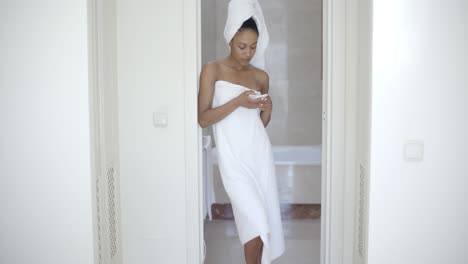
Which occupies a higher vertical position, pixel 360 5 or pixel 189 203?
pixel 360 5

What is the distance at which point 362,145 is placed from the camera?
7.54 feet

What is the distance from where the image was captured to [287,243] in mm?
3586

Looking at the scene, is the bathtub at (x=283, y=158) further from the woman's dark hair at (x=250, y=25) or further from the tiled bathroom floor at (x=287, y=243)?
the woman's dark hair at (x=250, y=25)

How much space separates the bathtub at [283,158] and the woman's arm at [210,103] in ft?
3.57

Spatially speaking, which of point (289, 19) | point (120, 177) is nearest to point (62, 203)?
point (120, 177)

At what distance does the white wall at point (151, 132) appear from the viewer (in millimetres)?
2490

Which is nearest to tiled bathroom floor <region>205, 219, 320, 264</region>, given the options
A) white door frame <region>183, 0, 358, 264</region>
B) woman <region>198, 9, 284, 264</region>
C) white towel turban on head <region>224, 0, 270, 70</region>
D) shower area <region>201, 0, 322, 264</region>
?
woman <region>198, 9, 284, 264</region>

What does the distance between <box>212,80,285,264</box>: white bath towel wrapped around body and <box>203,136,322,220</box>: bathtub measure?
1.02m

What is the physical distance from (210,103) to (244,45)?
365mm

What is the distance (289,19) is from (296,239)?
2539mm

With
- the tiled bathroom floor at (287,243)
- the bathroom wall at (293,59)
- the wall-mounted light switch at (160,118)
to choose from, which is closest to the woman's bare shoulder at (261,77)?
the wall-mounted light switch at (160,118)

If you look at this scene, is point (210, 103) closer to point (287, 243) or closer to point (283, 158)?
point (287, 243)

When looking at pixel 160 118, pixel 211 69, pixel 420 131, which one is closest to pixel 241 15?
pixel 211 69

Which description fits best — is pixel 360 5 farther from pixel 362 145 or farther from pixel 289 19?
pixel 289 19
